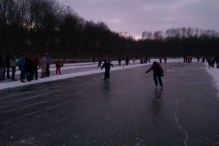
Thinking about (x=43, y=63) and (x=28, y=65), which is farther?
(x=43, y=63)

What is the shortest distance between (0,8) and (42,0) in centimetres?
1425

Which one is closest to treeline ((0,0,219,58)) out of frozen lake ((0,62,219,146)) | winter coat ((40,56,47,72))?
winter coat ((40,56,47,72))

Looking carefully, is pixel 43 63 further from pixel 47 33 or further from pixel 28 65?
pixel 47 33

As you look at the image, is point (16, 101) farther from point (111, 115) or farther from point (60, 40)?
point (60, 40)

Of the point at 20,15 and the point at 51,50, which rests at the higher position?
the point at 20,15

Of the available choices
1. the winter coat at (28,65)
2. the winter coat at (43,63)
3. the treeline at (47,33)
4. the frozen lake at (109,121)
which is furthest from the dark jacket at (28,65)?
the treeline at (47,33)

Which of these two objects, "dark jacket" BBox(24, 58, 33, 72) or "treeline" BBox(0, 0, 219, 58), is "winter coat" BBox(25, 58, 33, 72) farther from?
"treeline" BBox(0, 0, 219, 58)

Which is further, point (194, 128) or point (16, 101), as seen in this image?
point (16, 101)

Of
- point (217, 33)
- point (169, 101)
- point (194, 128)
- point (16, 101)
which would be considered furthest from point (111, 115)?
point (217, 33)

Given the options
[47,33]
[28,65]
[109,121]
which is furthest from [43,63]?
[47,33]

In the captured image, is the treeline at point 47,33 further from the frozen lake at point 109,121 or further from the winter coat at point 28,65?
the frozen lake at point 109,121

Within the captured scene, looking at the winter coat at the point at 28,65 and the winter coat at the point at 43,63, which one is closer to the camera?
the winter coat at the point at 28,65

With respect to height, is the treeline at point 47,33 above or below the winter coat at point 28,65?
above

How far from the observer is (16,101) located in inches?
377
